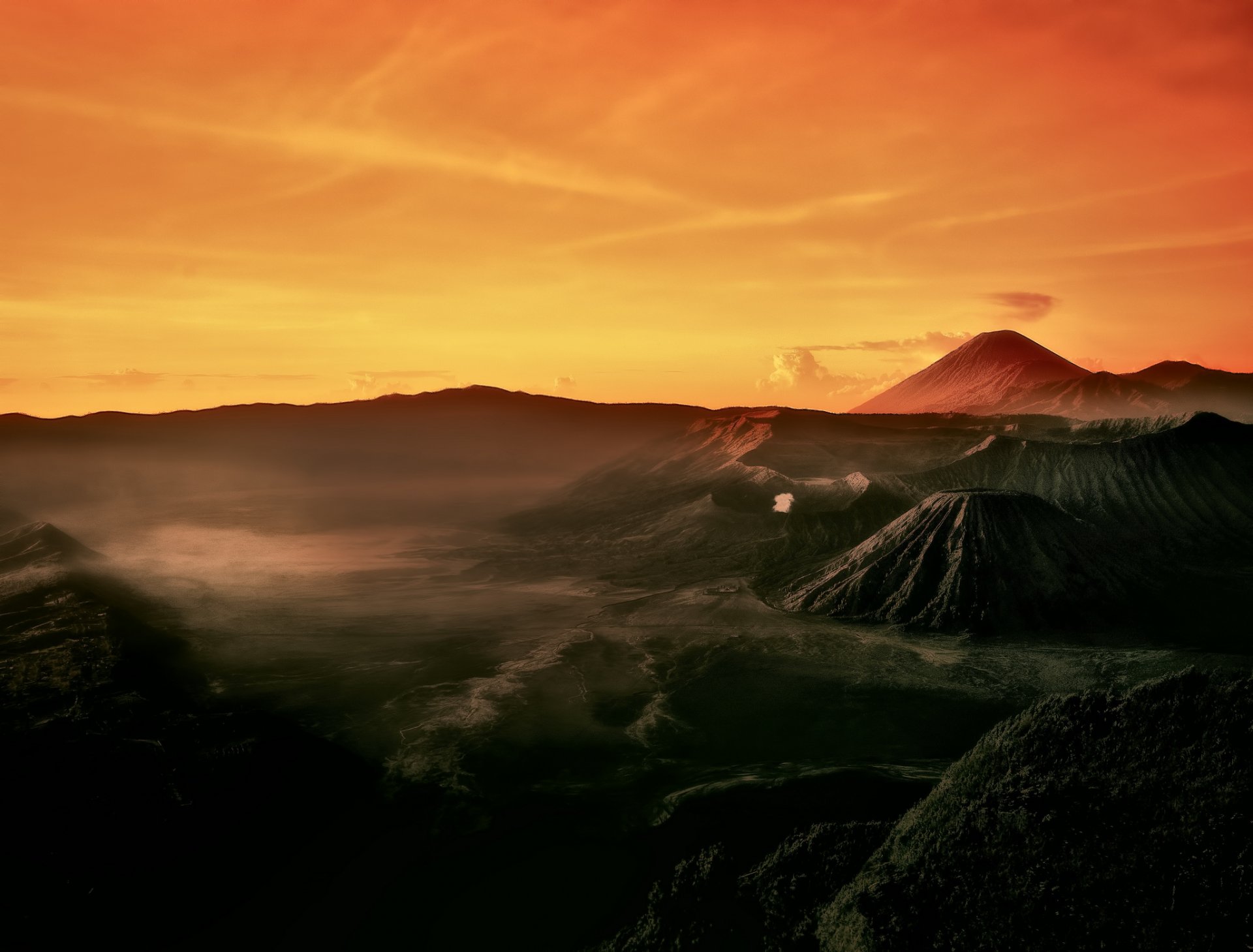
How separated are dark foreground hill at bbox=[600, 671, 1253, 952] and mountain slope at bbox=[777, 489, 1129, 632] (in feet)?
71.8

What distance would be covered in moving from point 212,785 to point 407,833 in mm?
4413

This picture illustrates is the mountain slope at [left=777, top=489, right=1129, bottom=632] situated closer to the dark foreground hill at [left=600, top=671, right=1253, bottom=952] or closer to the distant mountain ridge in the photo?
the dark foreground hill at [left=600, top=671, right=1253, bottom=952]

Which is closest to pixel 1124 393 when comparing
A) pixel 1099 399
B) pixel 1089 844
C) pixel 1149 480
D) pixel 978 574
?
pixel 1099 399

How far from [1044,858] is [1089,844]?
694 millimetres

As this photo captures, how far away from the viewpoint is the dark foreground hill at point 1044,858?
1078cm

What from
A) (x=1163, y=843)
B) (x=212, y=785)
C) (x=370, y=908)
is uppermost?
(x=1163, y=843)

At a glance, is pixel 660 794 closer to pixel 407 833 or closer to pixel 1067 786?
pixel 407 833

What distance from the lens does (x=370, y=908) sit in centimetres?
1464

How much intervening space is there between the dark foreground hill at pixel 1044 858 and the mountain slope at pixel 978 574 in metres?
21.9

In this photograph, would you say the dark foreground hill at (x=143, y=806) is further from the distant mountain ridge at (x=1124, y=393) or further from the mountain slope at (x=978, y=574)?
the distant mountain ridge at (x=1124, y=393)

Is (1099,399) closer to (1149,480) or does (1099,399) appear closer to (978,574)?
(1149,480)

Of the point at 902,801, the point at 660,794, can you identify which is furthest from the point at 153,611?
the point at 902,801

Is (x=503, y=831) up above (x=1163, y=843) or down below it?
below

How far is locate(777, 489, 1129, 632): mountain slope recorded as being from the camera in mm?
34500
